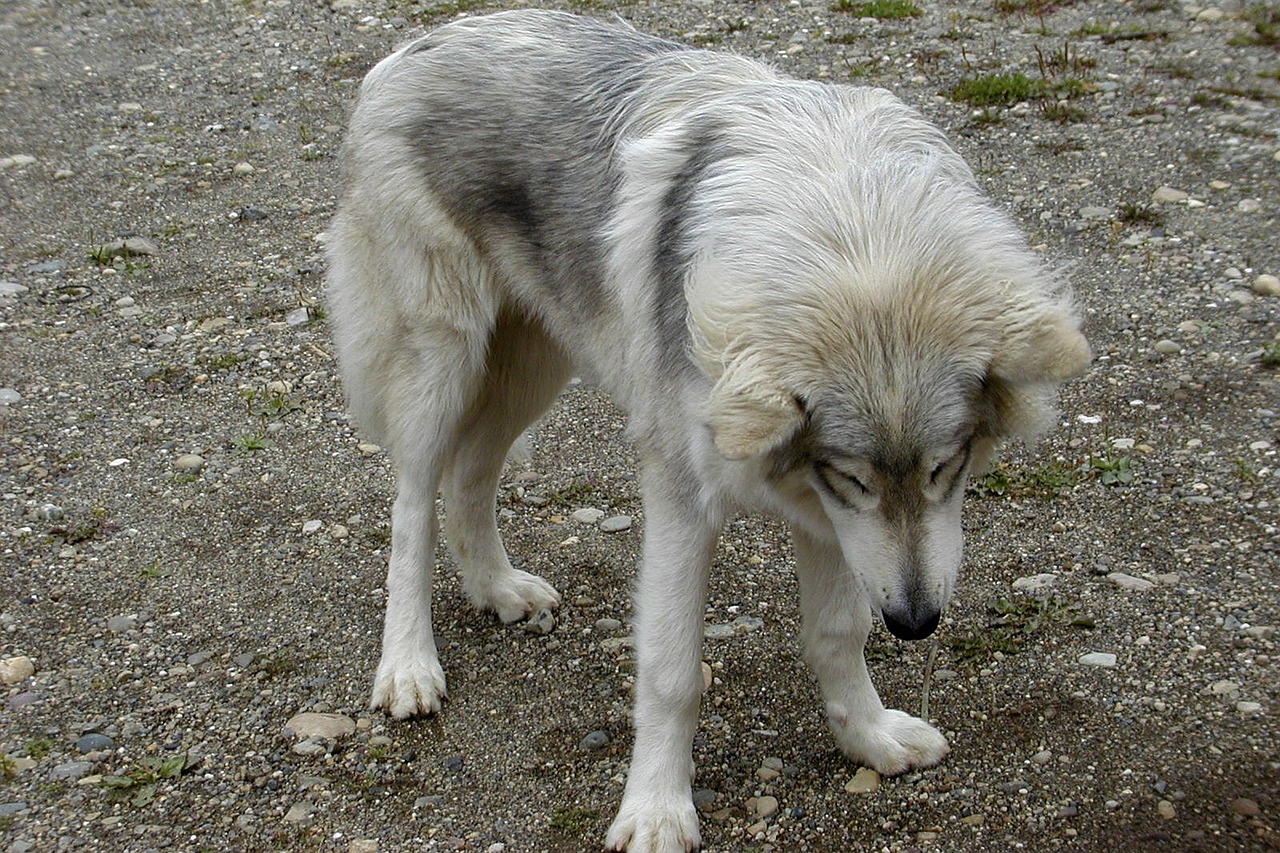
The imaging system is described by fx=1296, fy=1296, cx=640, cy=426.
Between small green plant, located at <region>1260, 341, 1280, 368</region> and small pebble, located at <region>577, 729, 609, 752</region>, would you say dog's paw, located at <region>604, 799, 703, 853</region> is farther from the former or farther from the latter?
small green plant, located at <region>1260, 341, 1280, 368</region>

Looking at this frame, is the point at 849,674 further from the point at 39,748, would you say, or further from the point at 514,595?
the point at 39,748

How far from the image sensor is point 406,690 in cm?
390

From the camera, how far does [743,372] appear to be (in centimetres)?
265

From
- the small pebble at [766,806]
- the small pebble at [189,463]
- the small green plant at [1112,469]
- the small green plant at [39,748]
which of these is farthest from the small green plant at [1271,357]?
the small green plant at [39,748]

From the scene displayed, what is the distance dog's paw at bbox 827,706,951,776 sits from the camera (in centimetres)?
353

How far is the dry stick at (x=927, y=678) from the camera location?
12.2 feet

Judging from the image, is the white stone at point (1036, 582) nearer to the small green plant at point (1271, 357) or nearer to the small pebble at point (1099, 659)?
the small pebble at point (1099, 659)

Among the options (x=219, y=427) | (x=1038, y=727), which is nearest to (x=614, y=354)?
(x=1038, y=727)

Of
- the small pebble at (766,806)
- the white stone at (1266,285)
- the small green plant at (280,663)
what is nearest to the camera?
the small pebble at (766,806)

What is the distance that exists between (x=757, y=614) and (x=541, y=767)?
93 centimetres

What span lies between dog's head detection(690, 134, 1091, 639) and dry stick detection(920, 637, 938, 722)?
95cm

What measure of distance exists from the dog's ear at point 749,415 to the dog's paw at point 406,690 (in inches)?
66.9

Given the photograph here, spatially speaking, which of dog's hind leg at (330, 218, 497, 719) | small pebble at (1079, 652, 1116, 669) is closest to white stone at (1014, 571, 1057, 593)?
small pebble at (1079, 652, 1116, 669)

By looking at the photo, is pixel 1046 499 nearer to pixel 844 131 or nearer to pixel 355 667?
pixel 844 131
